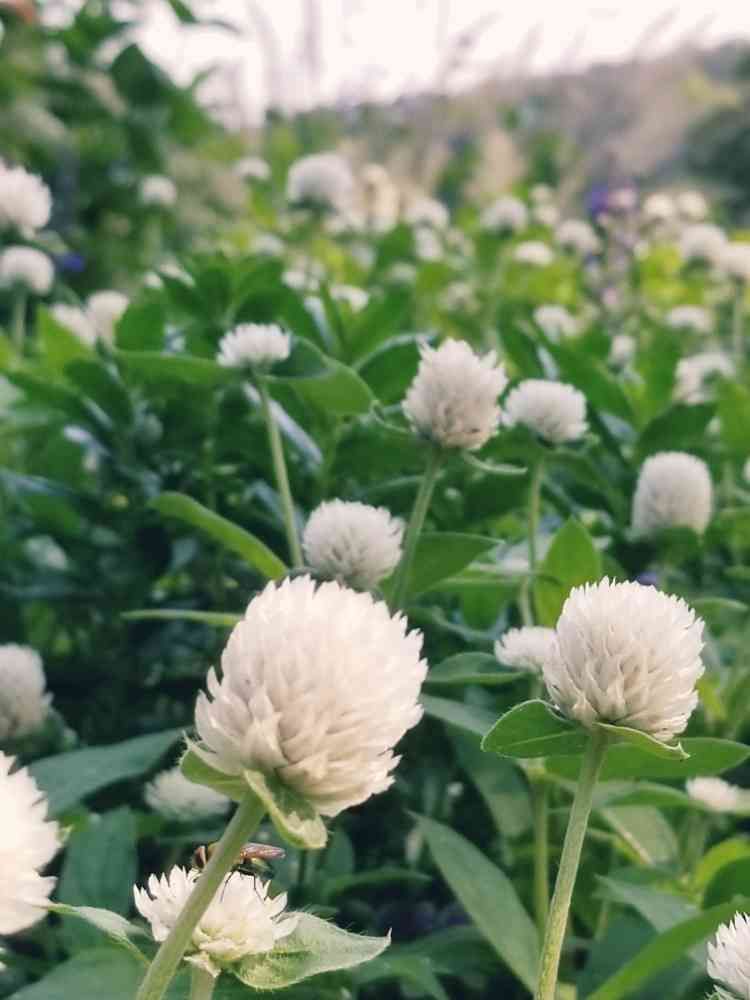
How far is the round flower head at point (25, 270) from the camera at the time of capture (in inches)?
72.7

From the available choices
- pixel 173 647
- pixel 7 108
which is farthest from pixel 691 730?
pixel 7 108

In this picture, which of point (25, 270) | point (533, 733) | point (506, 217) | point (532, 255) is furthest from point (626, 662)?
point (532, 255)

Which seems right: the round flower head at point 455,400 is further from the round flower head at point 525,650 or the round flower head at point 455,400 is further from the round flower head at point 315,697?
the round flower head at point 315,697

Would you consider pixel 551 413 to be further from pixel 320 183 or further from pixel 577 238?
pixel 577 238

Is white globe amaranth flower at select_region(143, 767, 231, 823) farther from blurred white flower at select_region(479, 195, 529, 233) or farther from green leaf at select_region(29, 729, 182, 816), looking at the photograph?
blurred white flower at select_region(479, 195, 529, 233)

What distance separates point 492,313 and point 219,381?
1.61 m

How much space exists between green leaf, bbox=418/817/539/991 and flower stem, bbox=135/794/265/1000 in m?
0.45

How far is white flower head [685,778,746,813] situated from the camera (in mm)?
1068

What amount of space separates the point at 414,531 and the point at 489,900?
301mm

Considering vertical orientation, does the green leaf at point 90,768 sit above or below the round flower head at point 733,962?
below

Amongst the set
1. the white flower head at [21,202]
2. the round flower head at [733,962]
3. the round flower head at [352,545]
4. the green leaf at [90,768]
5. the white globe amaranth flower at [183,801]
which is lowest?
the white globe amaranth flower at [183,801]

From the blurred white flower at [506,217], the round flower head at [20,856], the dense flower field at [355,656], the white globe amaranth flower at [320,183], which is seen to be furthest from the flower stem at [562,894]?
the blurred white flower at [506,217]

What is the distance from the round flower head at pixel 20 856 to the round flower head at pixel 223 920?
0.39 feet

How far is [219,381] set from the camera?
1.27 metres
